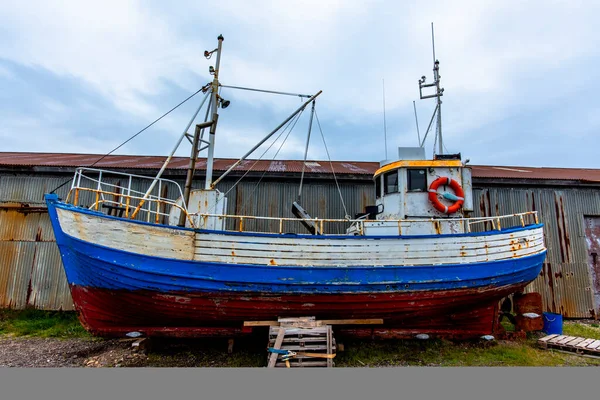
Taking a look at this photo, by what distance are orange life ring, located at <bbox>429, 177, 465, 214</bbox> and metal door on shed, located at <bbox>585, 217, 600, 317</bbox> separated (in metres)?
6.82

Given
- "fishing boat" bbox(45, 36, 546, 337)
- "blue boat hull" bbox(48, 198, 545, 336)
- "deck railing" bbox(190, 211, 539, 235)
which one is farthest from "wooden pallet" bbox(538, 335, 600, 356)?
"deck railing" bbox(190, 211, 539, 235)

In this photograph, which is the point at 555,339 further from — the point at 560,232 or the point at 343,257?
the point at 343,257

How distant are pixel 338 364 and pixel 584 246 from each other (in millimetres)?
10630

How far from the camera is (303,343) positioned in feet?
20.4

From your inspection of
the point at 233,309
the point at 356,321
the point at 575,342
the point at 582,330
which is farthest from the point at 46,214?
the point at 582,330

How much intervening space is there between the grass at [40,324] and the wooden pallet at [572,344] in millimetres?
12383

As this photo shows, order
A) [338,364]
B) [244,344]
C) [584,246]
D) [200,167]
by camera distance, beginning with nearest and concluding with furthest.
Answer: [338,364]
[244,344]
[584,246]
[200,167]

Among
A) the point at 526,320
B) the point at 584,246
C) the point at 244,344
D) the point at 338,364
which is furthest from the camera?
the point at 584,246

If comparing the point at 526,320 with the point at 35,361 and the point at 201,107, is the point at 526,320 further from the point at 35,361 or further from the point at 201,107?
the point at 35,361

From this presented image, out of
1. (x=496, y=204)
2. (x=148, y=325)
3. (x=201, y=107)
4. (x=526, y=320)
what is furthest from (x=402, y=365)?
(x=201, y=107)

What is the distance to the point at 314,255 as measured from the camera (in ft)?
23.9

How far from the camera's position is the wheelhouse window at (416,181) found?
885 cm

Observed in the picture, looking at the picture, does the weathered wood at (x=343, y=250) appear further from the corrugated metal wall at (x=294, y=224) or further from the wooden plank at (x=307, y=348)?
the corrugated metal wall at (x=294, y=224)

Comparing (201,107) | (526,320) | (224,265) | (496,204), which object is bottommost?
(526,320)
